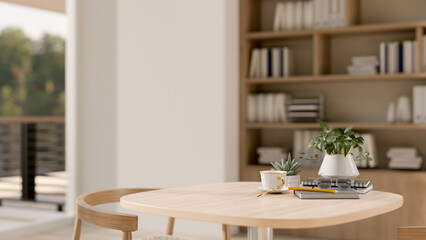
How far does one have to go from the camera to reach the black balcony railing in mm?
5922

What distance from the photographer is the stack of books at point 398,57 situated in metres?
4.40

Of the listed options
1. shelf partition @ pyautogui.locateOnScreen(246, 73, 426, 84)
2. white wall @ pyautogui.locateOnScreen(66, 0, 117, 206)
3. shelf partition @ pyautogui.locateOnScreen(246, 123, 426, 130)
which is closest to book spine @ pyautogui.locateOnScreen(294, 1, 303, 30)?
shelf partition @ pyautogui.locateOnScreen(246, 73, 426, 84)

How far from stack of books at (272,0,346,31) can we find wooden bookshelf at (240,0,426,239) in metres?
0.07

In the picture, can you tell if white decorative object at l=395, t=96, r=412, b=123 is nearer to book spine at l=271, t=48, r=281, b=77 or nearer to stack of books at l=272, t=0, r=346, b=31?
stack of books at l=272, t=0, r=346, b=31

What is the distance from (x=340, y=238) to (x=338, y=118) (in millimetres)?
947

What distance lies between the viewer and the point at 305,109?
4.77 metres

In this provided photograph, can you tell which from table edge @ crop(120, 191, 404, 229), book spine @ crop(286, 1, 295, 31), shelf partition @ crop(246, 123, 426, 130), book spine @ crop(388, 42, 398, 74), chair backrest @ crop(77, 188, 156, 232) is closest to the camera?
table edge @ crop(120, 191, 404, 229)

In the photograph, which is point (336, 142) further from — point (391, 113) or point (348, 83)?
point (348, 83)

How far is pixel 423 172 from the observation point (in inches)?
171

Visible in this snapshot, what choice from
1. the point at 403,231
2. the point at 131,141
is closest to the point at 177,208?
the point at 403,231

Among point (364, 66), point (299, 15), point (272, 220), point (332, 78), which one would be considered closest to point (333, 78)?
point (332, 78)

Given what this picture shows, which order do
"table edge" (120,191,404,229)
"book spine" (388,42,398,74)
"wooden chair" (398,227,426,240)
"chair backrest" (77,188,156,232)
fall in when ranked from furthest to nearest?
"book spine" (388,42,398,74) → "chair backrest" (77,188,156,232) → "wooden chair" (398,227,426,240) → "table edge" (120,191,404,229)

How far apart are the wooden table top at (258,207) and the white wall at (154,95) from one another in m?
2.37

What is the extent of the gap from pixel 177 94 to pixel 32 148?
72.7 inches
